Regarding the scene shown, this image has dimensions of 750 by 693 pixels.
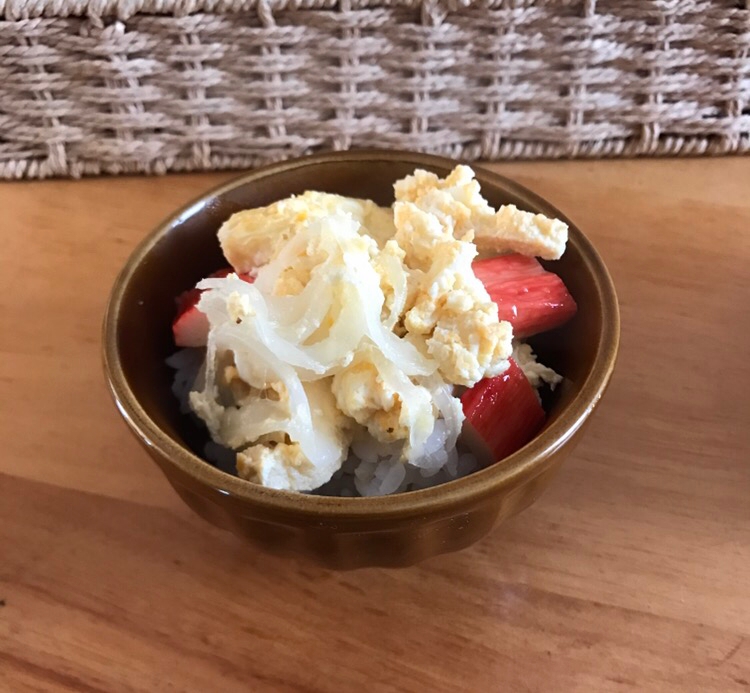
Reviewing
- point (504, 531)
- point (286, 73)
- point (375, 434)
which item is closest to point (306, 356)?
point (375, 434)

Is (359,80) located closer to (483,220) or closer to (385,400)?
(483,220)

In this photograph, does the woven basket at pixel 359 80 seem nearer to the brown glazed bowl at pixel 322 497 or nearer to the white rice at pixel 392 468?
the brown glazed bowl at pixel 322 497

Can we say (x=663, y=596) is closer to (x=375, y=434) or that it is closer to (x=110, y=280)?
(x=375, y=434)

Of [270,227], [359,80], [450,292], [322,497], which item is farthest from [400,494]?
[359,80]

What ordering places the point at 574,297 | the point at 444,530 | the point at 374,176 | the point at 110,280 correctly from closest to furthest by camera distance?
the point at 444,530
the point at 574,297
the point at 374,176
the point at 110,280

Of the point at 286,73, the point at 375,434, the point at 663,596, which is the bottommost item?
the point at 663,596

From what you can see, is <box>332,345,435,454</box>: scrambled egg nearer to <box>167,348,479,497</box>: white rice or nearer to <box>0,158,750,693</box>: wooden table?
<box>167,348,479,497</box>: white rice

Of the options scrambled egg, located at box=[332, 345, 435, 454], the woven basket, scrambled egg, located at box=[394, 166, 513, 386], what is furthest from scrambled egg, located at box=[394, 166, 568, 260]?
the woven basket
